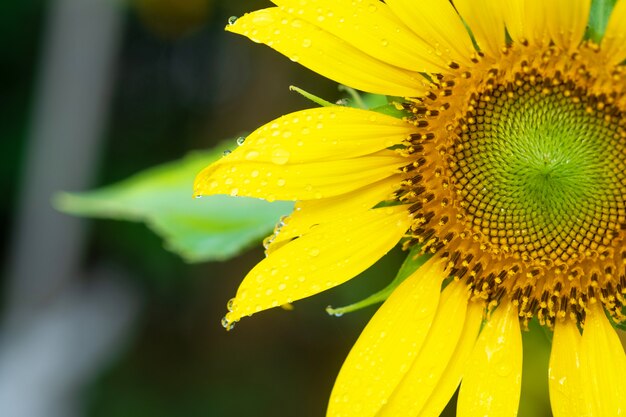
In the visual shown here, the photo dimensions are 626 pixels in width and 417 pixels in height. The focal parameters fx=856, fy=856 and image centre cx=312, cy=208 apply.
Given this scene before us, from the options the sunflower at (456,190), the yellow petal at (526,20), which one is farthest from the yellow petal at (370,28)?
the yellow petal at (526,20)

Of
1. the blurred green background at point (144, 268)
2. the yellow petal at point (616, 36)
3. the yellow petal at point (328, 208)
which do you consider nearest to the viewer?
the yellow petal at point (616, 36)

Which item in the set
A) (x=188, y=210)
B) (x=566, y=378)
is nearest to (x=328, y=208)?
(x=566, y=378)

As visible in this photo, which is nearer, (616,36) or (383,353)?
(616,36)

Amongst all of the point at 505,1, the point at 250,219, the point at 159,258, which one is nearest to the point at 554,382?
the point at 505,1

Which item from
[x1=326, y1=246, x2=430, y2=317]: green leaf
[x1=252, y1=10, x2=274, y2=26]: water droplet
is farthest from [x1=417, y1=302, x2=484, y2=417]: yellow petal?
[x1=252, y1=10, x2=274, y2=26]: water droplet

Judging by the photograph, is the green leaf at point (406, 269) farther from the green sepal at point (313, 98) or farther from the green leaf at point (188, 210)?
the green leaf at point (188, 210)

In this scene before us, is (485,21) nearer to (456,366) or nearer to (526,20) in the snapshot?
(526,20)
